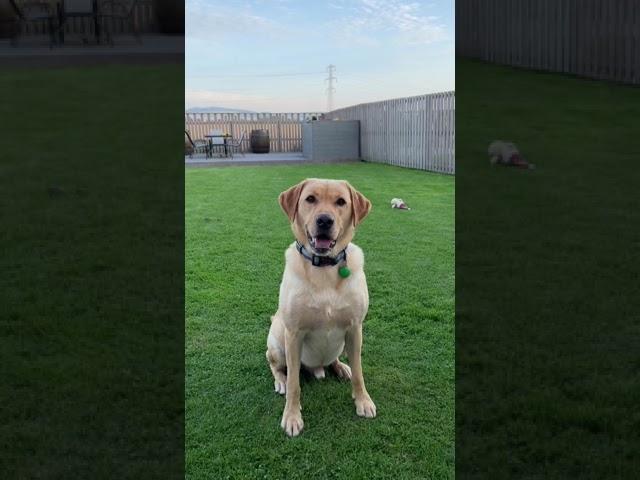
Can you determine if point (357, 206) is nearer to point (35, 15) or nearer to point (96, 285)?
point (96, 285)

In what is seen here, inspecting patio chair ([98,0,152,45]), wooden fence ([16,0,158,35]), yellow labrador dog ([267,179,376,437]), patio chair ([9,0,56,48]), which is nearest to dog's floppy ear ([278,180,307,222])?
yellow labrador dog ([267,179,376,437])

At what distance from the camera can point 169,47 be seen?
2.43 meters

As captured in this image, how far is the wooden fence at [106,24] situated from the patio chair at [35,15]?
0.7 inches

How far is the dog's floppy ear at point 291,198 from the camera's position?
2.17 m

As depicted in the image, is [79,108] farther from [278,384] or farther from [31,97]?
[278,384]

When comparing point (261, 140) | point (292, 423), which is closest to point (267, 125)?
point (261, 140)

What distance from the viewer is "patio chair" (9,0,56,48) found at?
386cm
